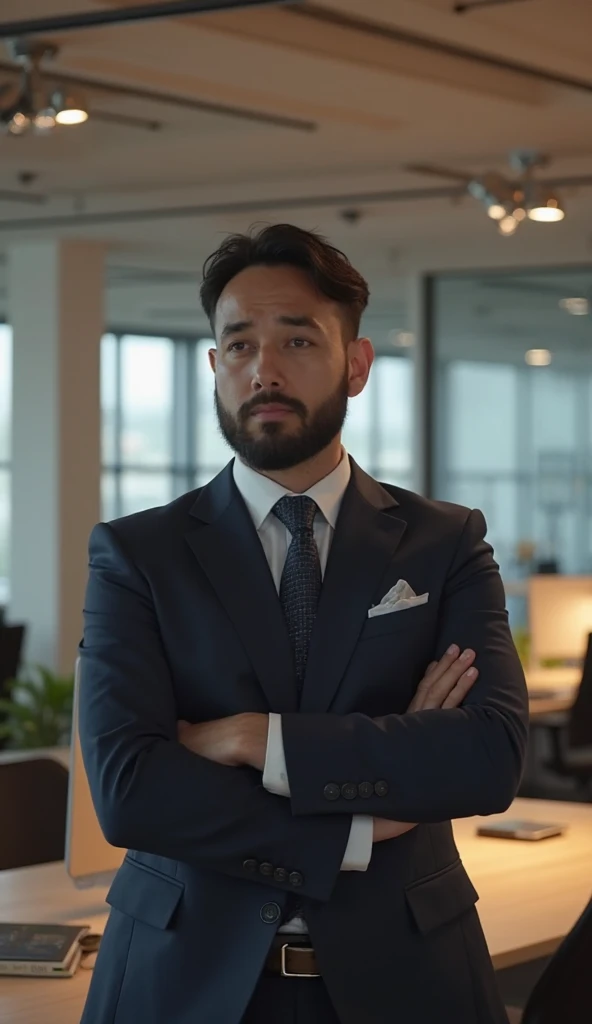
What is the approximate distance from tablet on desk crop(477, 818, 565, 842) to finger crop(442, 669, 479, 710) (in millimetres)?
1647

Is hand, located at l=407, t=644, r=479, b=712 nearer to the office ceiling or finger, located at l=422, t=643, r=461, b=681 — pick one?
finger, located at l=422, t=643, r=461, b=681

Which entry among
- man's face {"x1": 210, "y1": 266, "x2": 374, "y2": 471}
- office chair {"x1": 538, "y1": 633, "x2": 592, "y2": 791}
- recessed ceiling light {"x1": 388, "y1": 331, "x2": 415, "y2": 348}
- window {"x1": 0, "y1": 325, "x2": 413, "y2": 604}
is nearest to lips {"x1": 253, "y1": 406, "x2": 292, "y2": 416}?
man's face {"x1": 210, "y1": 266, "x2": 374, "y2": 471}

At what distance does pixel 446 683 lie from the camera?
88.5 inches

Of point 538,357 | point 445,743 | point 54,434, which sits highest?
point 538,357

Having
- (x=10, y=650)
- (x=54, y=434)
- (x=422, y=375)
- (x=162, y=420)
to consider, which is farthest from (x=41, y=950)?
(x=162, y=420)

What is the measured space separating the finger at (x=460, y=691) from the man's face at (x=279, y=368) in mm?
389

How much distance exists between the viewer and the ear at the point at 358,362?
2361 mm

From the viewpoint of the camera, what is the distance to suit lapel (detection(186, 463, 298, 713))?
86.5 inches

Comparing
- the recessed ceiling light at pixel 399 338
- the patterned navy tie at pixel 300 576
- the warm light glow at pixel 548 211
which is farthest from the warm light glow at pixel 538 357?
the patterned navy tie at pixel 300 576

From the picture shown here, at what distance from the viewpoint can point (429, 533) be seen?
2.36 metres

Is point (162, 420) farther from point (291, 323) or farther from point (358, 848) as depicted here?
point (358, 848)

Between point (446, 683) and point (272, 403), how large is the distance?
47 cm

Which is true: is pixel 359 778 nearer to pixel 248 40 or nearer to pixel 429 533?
pixel 429 533

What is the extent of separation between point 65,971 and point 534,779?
7149mm
